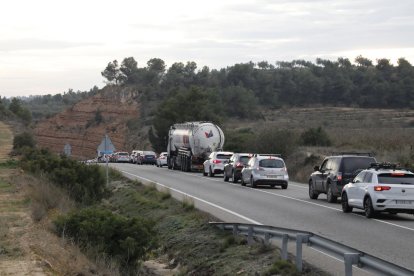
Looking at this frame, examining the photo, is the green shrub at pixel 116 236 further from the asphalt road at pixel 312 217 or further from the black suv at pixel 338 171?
the black suv at pixel 338 171

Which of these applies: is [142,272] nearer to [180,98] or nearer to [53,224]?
[53,224]

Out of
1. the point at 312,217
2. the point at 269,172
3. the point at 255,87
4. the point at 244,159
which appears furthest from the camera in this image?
the point at 255,87

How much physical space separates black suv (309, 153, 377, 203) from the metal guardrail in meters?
9.96

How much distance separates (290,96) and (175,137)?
70.7m

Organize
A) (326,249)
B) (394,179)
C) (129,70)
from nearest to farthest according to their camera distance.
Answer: (326,249) → (394,179) → (129,70)

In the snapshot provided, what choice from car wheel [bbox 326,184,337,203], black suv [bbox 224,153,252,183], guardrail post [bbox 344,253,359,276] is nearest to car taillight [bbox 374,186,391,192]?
car wheel [bbox 326,184,337,203]

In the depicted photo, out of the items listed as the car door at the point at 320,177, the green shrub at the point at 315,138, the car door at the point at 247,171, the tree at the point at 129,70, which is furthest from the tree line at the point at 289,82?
the car door at the point at 320,177

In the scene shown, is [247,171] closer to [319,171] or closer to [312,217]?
[319,171]

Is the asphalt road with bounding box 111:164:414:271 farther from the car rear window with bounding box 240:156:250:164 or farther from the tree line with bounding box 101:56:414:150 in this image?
the tree line with bounding box 101:56:414:150

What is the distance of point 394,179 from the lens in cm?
2138

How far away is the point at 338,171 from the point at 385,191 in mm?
5017

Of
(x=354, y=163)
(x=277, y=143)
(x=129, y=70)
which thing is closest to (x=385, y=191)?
(x=354, y=163)

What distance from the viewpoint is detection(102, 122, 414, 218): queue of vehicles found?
21.1 metres

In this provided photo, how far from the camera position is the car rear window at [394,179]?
21.3 m
